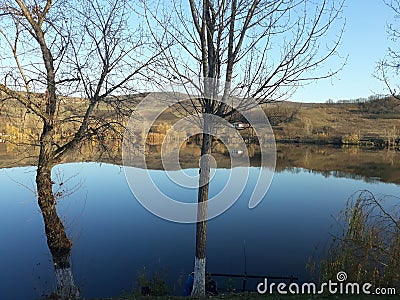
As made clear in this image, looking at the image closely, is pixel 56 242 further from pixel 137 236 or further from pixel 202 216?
pixel 137 236

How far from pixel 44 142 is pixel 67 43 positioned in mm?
1680

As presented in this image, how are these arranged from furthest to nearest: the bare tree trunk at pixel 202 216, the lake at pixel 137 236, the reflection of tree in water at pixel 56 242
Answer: the lake at pixel 137 236 < the reflection of tree in water at pixel 56 242 < the bare tree trunk at pixel 202 216

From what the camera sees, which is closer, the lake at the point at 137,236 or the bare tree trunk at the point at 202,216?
→ the bare tree trunk at the point at 202,216

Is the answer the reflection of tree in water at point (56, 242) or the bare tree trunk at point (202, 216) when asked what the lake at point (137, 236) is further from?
the bare tree trunk at point (202, 216)

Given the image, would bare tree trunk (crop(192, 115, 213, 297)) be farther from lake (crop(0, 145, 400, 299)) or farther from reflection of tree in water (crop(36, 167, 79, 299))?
reflection of tree in water (crop(36, 167, 79, 299))

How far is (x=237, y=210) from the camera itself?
50.7 feet

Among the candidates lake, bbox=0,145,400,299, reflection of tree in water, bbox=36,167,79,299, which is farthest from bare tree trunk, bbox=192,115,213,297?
reflection of tree in water, bbox=36,167,79,299

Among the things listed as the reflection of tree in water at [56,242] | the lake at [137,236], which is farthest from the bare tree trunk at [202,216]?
the reflection of tree in water at [56,242]

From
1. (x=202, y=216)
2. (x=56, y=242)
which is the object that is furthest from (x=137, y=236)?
(x=202, y=216)

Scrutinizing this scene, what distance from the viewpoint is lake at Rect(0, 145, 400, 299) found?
29.2 ft

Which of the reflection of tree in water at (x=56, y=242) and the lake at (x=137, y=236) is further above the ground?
the reflection of tree in water at (x=56, y=242)

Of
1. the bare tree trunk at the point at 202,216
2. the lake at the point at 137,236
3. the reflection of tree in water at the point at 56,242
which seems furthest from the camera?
the lake at the point at 137,236

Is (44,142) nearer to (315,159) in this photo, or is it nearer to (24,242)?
(24,242)

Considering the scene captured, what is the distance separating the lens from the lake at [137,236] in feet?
29.2
